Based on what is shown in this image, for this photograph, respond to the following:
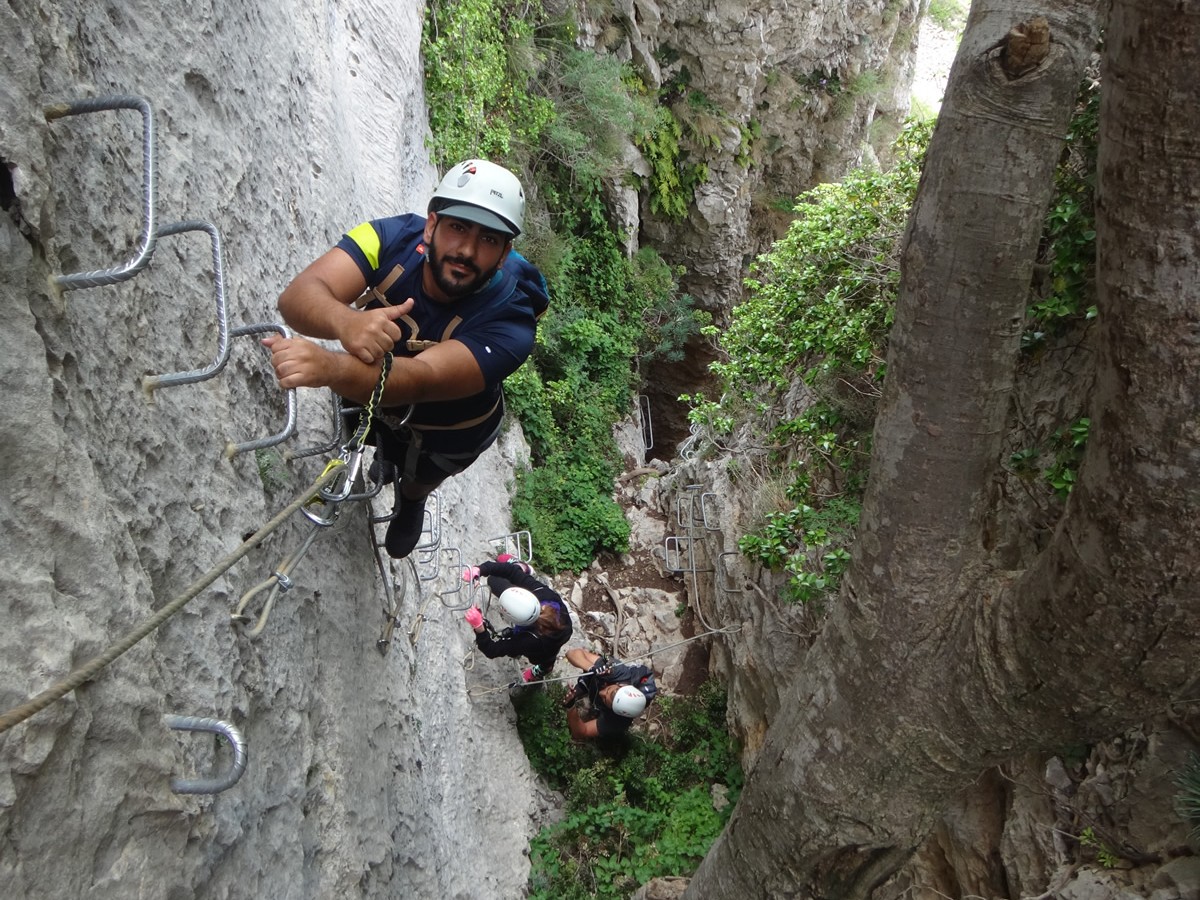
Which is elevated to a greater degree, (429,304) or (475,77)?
(475,77)

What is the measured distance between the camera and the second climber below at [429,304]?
2061 mm

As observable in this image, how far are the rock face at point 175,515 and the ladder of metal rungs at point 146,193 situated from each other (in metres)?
0.05

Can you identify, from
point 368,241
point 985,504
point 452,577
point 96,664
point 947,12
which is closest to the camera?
point 96,664

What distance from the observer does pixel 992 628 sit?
2.05 meters

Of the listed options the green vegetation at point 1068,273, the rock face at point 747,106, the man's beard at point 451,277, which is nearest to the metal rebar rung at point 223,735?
the man's beard at point 451,277

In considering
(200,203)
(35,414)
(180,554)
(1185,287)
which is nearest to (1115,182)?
(1185,287)

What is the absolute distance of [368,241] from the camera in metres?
2.54

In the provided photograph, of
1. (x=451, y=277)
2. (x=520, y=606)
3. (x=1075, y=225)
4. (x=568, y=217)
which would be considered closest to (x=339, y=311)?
(x=451, y=277)

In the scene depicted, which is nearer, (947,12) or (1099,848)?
(1099,848)

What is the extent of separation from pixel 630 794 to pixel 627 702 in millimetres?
1162

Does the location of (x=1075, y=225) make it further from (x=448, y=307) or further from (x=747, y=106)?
(x=747, y=106)

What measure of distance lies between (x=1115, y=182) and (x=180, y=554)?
244 cm

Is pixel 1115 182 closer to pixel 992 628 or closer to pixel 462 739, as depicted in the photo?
pixel 992 628

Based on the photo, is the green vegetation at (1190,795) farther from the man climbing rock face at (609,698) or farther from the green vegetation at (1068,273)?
the man climbing rock face at (609,698)
